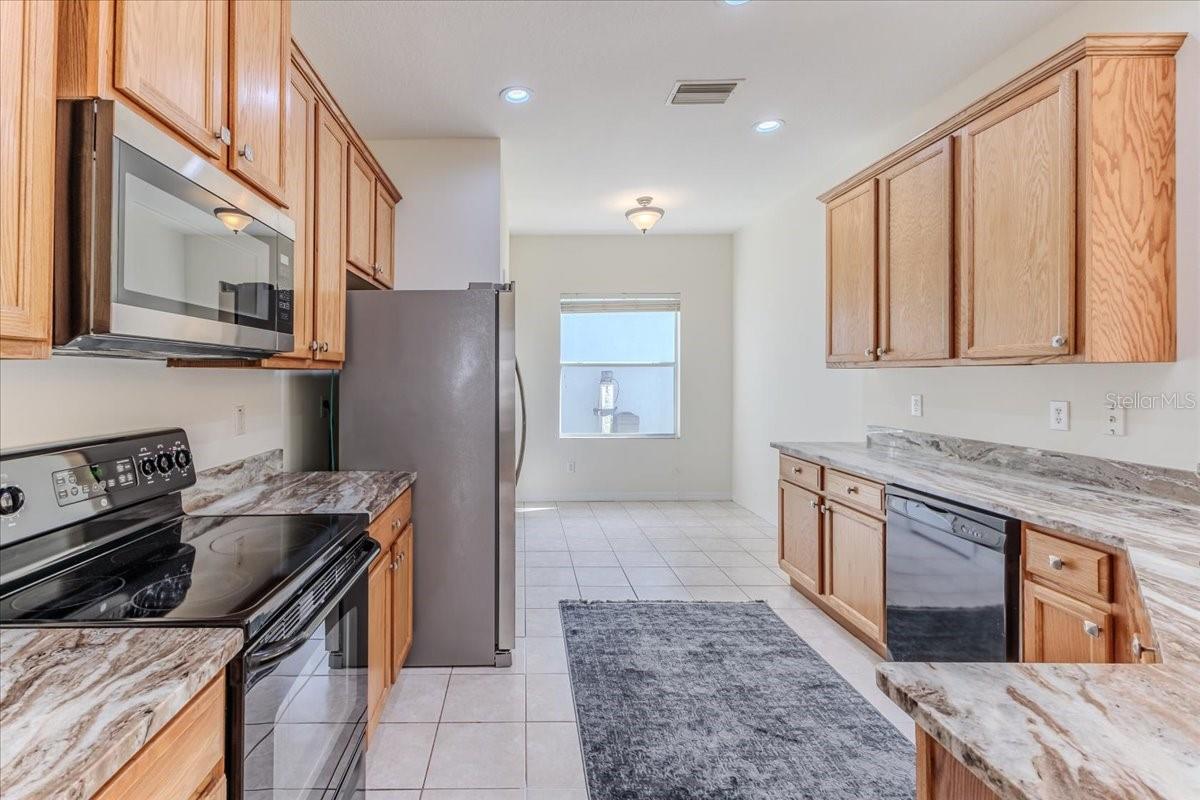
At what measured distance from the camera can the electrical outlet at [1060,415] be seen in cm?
237

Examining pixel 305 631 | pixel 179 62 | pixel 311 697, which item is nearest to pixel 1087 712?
pixel 305 631

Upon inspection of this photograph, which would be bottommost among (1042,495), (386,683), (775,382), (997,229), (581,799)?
(581,799)

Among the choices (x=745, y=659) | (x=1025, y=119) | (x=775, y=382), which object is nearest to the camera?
(x=1025, y=119)

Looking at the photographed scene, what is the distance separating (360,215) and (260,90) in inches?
52.7

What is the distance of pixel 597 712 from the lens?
2289mm

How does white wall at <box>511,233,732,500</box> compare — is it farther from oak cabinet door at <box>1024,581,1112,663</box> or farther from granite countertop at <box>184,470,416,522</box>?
oak cabinet door at <box>1024,581,1112,663</box>

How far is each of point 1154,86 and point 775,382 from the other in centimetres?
325

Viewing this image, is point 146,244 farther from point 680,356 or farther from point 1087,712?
point 680,356

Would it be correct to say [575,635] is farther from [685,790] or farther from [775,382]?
[775,382]

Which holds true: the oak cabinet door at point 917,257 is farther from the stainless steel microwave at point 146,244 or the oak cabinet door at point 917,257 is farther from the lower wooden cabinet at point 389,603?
the stainless steel microwave at point 146,244

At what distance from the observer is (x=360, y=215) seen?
2893mm

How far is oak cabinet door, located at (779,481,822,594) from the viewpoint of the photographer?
3.16m

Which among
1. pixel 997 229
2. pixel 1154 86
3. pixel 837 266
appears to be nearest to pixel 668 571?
pixel 837 266

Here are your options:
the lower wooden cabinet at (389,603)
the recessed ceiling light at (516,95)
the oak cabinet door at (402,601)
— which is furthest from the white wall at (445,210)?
the oak cabinet door at (402,601)
